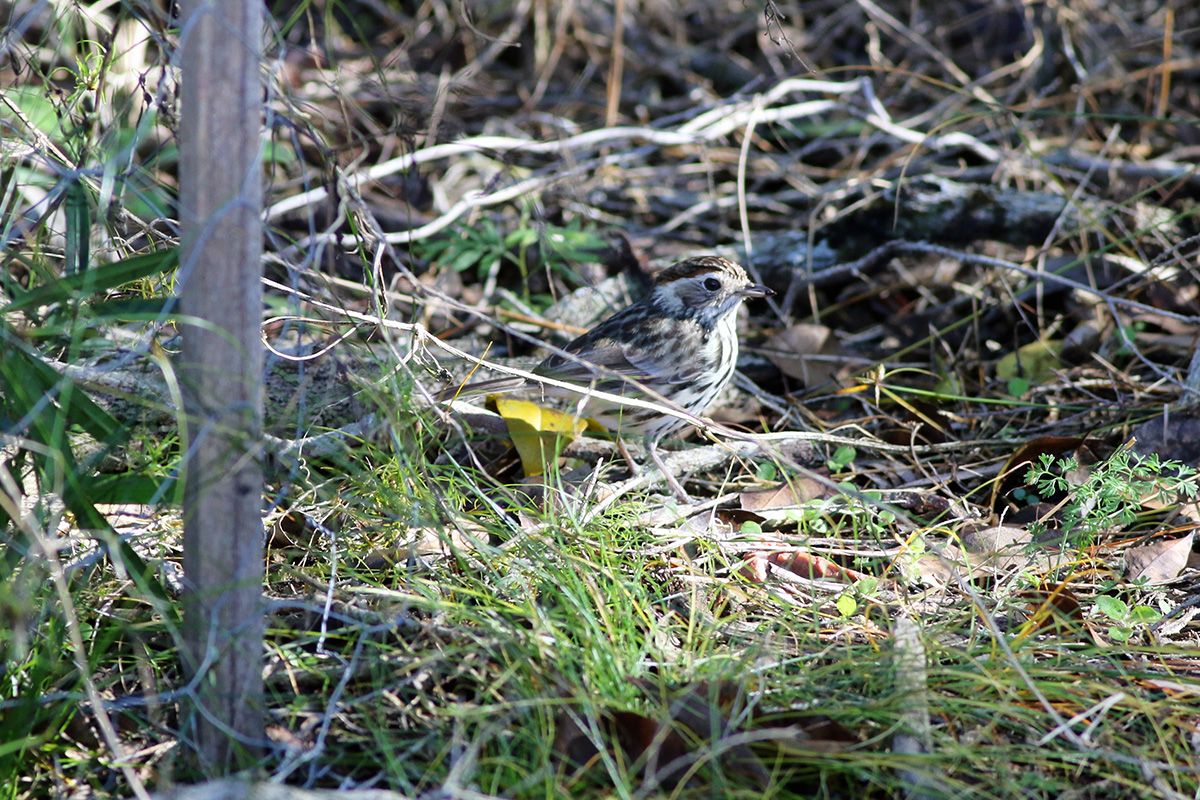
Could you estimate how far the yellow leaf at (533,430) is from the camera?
438 cm

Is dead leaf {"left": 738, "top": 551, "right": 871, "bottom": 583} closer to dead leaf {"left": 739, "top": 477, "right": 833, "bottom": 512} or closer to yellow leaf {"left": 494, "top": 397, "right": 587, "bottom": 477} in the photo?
dead leaf {"left": 739, "top": 477, "right": 833, "bottom": 512}

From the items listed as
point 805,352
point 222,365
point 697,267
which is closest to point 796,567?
point 697,267

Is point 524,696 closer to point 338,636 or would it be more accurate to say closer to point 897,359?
point 338,636

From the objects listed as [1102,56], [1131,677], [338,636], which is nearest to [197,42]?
[338,636]

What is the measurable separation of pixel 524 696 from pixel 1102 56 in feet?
19.4

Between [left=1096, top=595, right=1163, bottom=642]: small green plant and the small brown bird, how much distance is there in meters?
1.77

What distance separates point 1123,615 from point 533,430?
207 cm

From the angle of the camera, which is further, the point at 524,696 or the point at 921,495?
the point at 921,495

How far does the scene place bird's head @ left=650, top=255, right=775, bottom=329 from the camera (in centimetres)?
505

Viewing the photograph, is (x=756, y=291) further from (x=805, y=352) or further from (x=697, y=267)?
(x=805, y=352)

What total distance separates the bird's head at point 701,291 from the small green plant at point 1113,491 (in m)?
1.59

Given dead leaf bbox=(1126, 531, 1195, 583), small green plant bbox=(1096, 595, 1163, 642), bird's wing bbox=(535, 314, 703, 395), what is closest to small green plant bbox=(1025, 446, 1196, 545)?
dead leaf bbox=(1126, 531, 1195, 583)

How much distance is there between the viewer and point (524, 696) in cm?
278

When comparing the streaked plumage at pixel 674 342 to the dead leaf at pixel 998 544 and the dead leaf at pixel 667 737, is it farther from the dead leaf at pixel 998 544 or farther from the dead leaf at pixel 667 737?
the dead leaf at pixel 667 737
